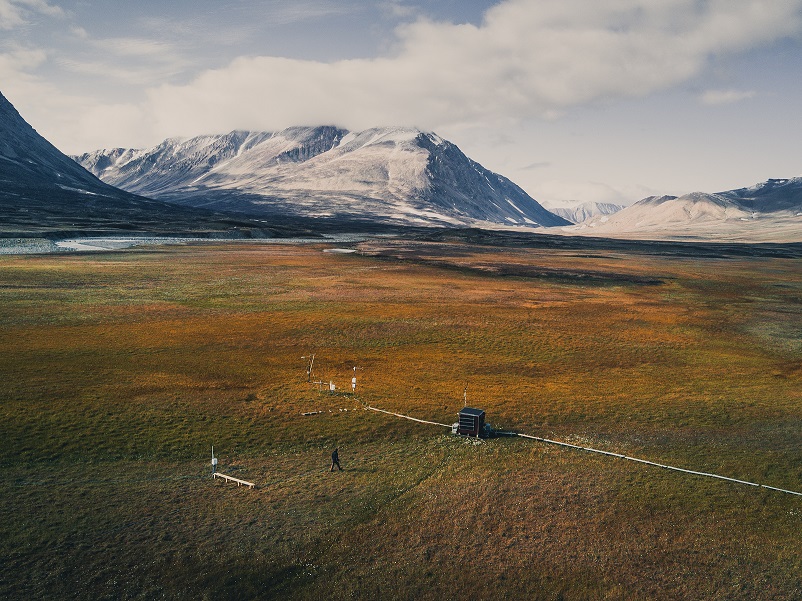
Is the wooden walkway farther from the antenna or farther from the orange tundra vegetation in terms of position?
the antenna

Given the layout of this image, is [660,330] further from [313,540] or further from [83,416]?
[83,416]

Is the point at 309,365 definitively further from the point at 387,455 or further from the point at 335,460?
the point at 335,460

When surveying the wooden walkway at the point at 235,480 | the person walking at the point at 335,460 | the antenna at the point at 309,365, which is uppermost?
the antenna at the point at 309,365

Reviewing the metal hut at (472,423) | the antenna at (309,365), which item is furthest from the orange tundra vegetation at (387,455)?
the metal hut at (472,423)

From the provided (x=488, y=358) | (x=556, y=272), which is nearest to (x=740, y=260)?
(x=556, y=272)

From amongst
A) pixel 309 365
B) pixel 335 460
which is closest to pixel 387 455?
pixel 335 460

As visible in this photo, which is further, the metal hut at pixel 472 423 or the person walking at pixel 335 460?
the metal hut at pixel 472 423

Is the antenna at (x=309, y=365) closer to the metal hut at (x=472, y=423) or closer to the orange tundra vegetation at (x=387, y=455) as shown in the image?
the orange tundra vegetation at (x=387, y=455)
